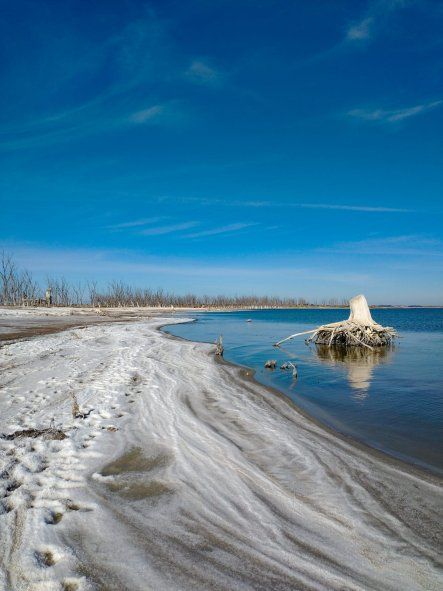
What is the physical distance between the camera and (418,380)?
12.9 meters

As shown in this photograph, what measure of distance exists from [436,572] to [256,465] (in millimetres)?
2558

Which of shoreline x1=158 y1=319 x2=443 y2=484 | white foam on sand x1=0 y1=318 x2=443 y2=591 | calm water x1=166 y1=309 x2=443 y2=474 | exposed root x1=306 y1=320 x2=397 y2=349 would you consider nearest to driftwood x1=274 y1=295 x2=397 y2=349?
exposed root x1=306 y1=320 x2=397 y2=349

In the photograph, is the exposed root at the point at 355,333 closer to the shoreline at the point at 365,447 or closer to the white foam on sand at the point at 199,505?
the shoreline at the point at 365,447

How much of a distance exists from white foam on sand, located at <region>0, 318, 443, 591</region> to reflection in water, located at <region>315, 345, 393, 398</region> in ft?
19.1

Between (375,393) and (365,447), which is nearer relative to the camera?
(365,447)

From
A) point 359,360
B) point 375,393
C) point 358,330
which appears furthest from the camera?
point 358,330

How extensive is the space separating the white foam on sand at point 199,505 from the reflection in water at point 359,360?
19.1 ft

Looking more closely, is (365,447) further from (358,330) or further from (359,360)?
(358,330)

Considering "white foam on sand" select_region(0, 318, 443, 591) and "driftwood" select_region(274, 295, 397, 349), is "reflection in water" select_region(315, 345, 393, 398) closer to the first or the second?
"driftwood" select_region(274, 295, 397, 349)

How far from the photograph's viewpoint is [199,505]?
4012mm

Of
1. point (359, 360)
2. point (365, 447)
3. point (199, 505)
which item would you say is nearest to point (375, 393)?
point (365, 447)

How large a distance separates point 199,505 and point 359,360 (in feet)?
54.1

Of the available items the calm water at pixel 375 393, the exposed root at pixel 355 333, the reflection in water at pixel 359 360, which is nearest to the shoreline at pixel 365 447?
the calm water at pixel 375 393

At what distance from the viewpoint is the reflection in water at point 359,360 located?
41.4ft
